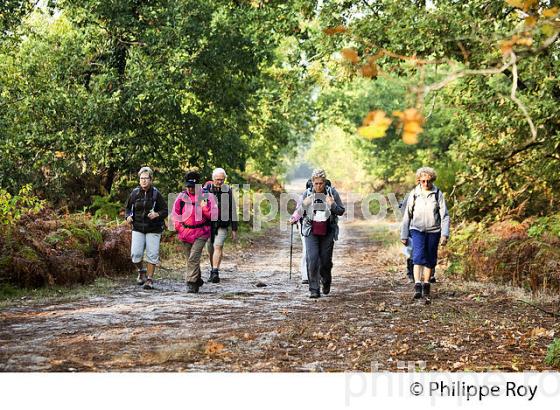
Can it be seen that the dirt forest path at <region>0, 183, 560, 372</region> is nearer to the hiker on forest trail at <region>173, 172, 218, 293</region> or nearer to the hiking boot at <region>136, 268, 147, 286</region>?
the hiking boot at <region>136, 268, 147, 286</region>

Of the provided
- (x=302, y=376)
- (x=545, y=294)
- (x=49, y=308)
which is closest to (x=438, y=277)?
(x=545, y=294)

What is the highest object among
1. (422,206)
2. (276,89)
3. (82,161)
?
(276,89)

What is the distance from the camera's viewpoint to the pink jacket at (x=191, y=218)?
12.8 meters

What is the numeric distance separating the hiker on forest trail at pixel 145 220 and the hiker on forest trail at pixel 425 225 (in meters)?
4.31

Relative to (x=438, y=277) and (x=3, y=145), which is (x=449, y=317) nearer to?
(x=438, y=277)

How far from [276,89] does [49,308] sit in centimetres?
1397

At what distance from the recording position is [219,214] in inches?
553

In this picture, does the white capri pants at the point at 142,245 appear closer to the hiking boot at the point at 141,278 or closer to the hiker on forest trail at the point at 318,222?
the hiking boot at the point at 141,278

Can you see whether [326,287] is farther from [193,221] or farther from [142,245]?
[142,245]

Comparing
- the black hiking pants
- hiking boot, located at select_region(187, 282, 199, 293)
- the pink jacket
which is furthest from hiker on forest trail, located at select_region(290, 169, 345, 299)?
hiking boot, located at select_region(187, 282, 199, 293)

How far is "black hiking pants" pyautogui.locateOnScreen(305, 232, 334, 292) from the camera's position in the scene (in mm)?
12086

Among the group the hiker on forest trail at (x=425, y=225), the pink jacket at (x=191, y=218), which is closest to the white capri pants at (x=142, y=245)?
the pink jacket at (x=191, y=218)

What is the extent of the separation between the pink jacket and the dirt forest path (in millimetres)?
955

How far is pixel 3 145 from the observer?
1584 centimetres
